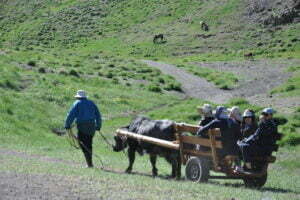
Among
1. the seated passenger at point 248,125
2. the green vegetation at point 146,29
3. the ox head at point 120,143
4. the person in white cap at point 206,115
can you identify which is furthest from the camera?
the green vegetation at point 146,29

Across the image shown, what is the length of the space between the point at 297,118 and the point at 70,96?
1392 centimetres

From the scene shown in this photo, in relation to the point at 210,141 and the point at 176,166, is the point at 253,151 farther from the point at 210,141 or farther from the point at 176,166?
the point at 176,166

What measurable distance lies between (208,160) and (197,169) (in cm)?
33

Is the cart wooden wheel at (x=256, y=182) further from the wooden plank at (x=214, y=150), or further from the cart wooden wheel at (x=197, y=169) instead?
the cart wooden wheel at (x=197, y=169)

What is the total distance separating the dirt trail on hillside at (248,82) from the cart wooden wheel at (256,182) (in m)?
16.2

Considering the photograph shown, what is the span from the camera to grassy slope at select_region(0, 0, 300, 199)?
51.5ft

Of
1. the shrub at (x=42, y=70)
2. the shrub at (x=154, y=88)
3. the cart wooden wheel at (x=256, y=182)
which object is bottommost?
the cart wooden wheel at (x=256, y=182)

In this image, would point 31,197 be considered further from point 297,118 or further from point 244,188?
point 297,118

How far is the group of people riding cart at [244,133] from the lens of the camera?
15.3m

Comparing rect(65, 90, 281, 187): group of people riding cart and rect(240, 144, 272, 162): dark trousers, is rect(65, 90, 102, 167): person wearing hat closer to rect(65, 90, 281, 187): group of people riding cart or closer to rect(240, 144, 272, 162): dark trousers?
rect(65, 90, 281, 187): group of people riding cart

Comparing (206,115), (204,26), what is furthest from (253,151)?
(204,26)

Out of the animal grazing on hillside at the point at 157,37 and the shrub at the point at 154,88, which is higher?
the animal grazing on hillside at the point at 157,37

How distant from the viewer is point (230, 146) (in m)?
15.7

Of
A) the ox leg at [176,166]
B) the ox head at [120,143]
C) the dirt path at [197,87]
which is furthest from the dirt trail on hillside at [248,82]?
the ox leg at [176,166]
